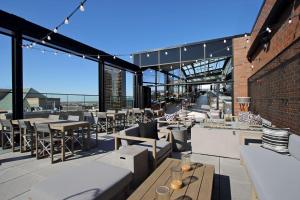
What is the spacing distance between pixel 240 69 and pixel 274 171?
723 centimetres

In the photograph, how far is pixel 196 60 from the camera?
35.3 feet

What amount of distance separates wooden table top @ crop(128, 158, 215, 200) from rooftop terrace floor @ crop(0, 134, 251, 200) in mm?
559

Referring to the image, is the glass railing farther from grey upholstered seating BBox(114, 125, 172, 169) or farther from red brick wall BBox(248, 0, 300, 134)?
red brick wall BBox(248, 0, 300, 134)

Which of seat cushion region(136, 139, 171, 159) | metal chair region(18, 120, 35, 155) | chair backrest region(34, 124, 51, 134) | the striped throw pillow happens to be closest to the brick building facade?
the striped throw pillow

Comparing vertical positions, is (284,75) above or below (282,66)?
below

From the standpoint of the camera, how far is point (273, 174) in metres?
2.06

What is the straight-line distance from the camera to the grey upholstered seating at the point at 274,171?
67.3 inches

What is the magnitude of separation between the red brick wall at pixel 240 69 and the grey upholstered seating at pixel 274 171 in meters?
5.98

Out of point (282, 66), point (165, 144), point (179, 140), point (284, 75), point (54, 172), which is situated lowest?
point (54, 172)

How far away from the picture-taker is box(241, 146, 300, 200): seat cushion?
1692mm

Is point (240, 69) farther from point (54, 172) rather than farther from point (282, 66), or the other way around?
point (54, 172)

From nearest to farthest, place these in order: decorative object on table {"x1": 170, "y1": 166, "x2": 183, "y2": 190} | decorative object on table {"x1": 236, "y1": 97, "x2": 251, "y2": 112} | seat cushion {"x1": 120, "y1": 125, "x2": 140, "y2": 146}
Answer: decorative object on table {"x1": 170, "y1": 166, "x2": 183, "y2": 190} < seat cushion {"x1": 120, "y1": 125, "x2": 140, "y2": 146} < decorative object on table {"x1": 236, "y1": 97, "x2": 251, "y2": 112}

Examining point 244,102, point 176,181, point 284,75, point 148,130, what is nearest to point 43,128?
point 148,130

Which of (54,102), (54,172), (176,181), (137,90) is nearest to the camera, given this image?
(176,181)
